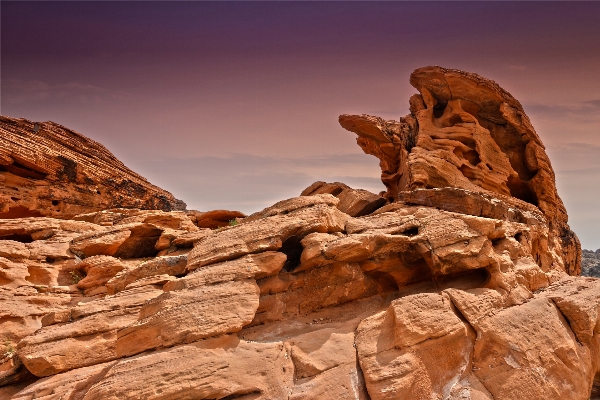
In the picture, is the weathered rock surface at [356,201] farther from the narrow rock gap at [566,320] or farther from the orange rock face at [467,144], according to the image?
the narrow rock gap at [566,320]

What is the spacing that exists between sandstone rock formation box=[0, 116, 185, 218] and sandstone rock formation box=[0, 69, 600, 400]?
578 centimetres

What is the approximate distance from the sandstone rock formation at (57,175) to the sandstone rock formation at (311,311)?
578 centimetres

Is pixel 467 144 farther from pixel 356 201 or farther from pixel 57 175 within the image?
pixel 57 175

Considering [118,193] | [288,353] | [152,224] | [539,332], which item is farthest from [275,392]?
[118,193]

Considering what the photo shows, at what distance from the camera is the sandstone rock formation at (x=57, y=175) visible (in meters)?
23.5

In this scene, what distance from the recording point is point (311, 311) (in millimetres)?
13523

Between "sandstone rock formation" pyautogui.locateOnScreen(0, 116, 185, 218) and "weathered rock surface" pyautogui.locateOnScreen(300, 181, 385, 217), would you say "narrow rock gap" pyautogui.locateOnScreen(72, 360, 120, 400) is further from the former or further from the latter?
"sandstone rock formation" pyautogui.locateOnScreen(0, 116, 185, 218)

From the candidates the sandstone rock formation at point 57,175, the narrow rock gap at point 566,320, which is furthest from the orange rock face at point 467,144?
the sandstone rock formation at point 57,175

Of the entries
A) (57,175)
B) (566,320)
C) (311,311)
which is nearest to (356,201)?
(311,311)

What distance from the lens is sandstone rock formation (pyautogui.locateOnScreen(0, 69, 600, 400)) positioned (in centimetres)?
1048

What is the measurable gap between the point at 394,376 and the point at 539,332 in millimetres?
5332

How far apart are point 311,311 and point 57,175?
71.5ft

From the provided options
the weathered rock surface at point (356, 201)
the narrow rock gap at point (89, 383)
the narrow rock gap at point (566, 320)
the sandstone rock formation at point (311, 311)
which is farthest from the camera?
the weathered rock surface at point (356, 201)

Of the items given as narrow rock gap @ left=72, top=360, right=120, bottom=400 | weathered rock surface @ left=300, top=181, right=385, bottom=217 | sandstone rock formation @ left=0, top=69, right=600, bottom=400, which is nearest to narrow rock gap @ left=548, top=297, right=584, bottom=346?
sandstone rock formation @ left=0, top=69, right=600, bottom=400
